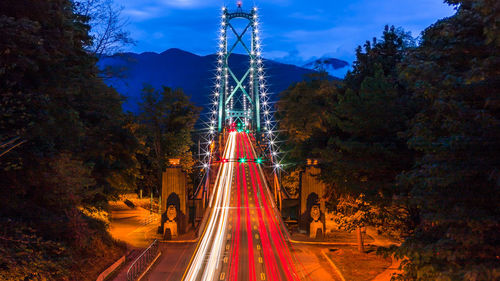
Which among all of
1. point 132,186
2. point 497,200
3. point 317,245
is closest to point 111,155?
point 132,186

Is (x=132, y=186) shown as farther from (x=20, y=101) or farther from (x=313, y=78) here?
(x=313, y=78)

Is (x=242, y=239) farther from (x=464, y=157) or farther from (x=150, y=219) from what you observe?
(x=464, y=157)

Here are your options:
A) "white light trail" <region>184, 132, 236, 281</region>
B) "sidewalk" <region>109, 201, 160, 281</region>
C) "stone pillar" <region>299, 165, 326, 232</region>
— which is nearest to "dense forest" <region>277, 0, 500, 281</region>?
"white light trail" <region>184, 132, 236, 281</region>

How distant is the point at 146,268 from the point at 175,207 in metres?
7.43

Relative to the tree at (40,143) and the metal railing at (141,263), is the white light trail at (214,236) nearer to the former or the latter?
the metal railing at (141,263)

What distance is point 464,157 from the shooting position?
695 centimetres

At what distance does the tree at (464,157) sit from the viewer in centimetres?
634

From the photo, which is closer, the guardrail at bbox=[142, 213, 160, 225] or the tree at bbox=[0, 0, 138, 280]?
the tree at bbox=[0, 0, 138, 280]

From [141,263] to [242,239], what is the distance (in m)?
8.35

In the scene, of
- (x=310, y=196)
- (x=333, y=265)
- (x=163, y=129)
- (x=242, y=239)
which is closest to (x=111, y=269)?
(x=333, y=265)

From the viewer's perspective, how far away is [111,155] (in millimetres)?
17594

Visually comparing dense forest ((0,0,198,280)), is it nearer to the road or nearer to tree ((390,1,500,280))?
the road

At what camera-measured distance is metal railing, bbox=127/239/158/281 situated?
15287 millimetres

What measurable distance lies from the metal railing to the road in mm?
1933
